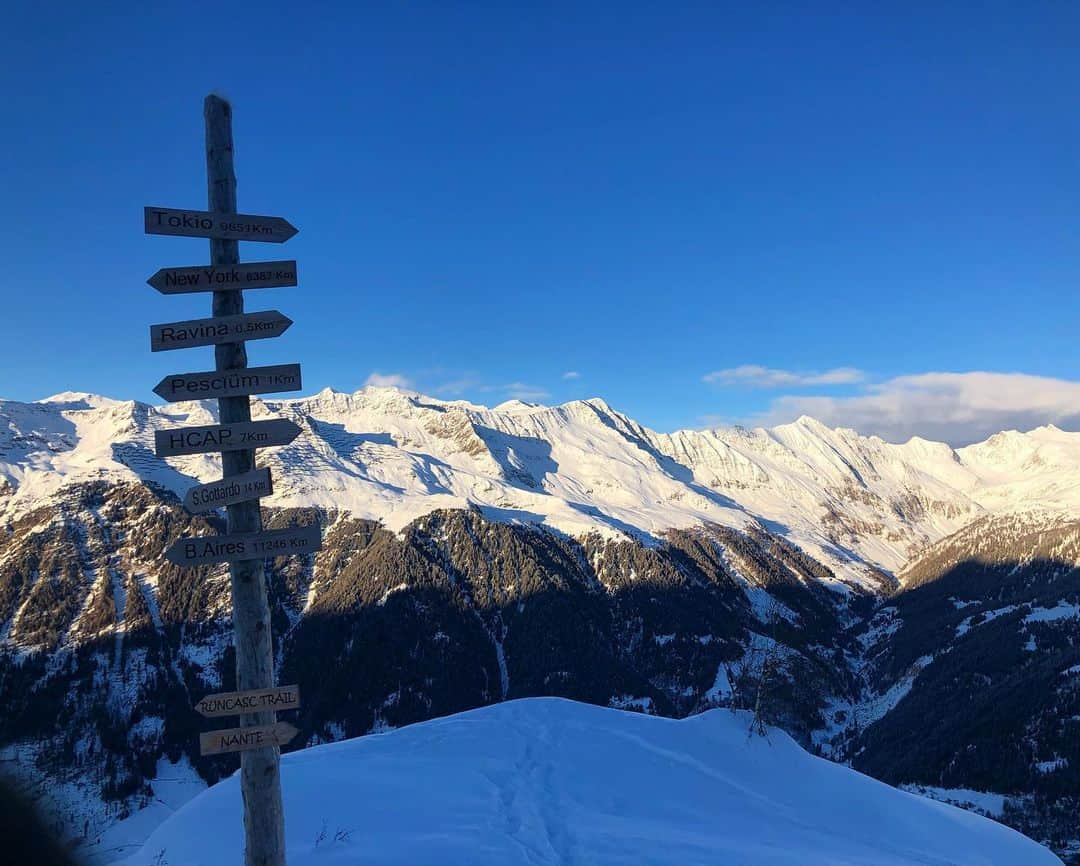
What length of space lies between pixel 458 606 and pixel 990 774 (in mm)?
122170

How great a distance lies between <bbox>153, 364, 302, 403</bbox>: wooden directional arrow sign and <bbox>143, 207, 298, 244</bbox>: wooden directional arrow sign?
1985 millimetres

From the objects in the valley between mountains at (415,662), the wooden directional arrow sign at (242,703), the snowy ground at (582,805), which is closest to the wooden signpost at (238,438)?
the wooden directional arrow sign at (242,703)

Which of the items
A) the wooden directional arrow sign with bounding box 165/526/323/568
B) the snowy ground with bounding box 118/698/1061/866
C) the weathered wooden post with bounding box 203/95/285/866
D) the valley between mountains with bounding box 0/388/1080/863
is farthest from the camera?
the valley between mountains with bounding box 0/388/1080/863

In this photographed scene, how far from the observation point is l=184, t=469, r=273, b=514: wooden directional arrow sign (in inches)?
357

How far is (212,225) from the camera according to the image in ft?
30.6

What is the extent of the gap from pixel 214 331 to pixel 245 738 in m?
5.83

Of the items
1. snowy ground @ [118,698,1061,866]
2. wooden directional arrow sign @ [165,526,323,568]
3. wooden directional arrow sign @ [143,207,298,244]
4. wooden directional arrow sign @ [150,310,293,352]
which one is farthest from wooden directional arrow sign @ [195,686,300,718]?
wooden directional arrow sign @ [143,207,298,244]

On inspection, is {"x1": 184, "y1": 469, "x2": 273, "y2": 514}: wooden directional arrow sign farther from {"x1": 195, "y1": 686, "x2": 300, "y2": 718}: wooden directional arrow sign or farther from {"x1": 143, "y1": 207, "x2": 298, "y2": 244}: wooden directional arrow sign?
{"x1": 143, "y1": 207, "x2": 298, "y2": 244}: wooden directional arrow sign

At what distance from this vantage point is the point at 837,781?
20594 millimetres

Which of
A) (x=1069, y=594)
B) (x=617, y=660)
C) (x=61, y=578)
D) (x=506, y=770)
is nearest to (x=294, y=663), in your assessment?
(x=61, y=578)

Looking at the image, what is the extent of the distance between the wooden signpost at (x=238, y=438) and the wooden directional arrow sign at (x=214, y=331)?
0.01 metres

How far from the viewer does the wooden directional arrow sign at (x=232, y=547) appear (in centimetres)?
908

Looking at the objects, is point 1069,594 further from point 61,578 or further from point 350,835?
point 61,578

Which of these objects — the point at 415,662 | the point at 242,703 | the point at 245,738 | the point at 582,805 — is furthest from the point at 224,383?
the point at 415,662
